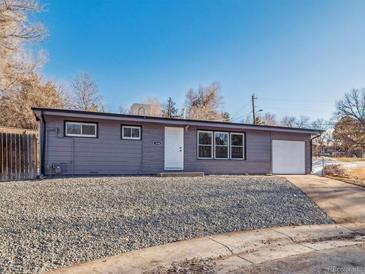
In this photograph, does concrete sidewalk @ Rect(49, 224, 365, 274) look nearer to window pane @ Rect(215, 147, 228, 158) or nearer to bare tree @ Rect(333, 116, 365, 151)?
window pane @ Rect(215, 147, 228, 158)

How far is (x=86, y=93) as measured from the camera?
32000mm

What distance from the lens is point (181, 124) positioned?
44.5 feet

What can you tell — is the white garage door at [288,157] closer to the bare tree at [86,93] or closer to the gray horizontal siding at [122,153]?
the gray horizontal siding at [122,153]

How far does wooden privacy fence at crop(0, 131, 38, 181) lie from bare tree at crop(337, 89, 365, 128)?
42.4 metres

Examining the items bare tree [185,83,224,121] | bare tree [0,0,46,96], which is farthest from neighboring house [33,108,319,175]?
bare tree [185,83,224,121]

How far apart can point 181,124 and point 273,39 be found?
18.3ft

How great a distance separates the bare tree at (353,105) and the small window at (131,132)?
38348 mm

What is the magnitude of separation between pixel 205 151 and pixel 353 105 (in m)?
37.2

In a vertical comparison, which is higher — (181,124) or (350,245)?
(181,124)

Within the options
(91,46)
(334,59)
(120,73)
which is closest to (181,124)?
(334,59)

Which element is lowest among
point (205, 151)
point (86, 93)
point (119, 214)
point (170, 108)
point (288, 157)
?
point (119, 214)

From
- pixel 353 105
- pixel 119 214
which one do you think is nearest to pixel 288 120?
pixel 353 105

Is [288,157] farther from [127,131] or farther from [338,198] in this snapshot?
[127,131]

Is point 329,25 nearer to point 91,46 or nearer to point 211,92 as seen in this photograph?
point 91,46
